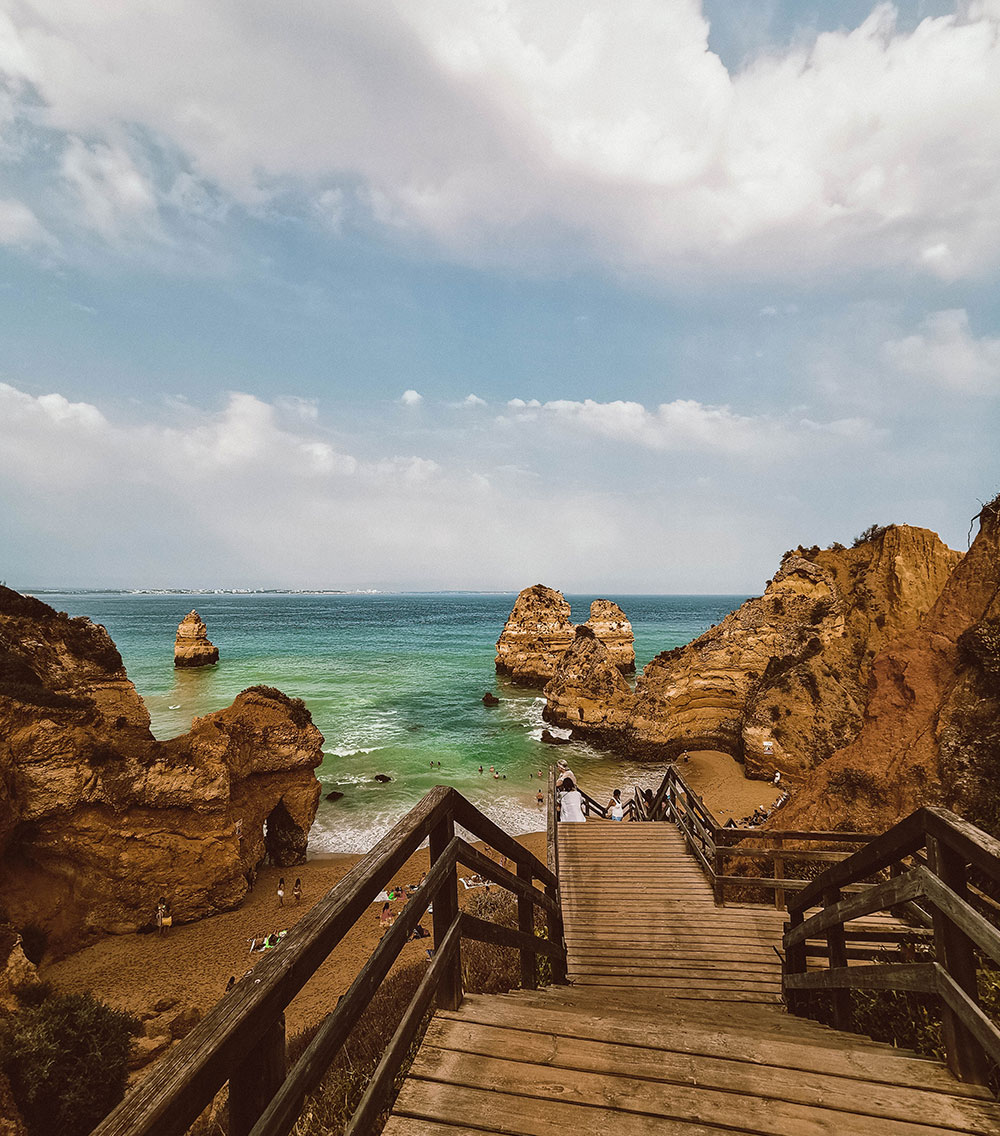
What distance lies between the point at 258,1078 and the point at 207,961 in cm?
1659

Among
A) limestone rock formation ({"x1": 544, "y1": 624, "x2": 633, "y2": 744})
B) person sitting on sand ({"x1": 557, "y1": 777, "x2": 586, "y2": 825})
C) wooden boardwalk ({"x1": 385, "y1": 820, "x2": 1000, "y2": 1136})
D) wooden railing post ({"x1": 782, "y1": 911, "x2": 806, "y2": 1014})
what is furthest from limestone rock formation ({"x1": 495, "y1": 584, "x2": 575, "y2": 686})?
wooden boardwalk ({"x1": 385, "y1": 820, "x2": 1000, "y2": 1136})

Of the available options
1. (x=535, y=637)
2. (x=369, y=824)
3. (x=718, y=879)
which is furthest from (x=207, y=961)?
(x=535, y=637)

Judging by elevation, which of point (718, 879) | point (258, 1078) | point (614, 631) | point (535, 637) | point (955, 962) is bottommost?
point (535, 637)

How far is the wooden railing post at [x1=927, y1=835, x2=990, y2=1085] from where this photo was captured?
8.60 ft

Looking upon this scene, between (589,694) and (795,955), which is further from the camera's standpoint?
(589,694)

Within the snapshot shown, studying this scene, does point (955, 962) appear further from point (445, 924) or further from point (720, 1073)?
point (445, 924)

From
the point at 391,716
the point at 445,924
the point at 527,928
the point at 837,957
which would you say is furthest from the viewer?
the point at 391,716

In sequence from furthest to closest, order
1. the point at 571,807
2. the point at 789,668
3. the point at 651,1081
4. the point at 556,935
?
the point at 789,668
the point at 571,807
the point at 556,935
the point at 651,1081

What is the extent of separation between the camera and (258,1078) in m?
1.53

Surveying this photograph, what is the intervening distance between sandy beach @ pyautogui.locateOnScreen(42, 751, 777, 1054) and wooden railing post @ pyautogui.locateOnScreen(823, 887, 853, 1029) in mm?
10042

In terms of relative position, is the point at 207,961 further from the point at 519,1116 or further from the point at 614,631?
the point at 614,631

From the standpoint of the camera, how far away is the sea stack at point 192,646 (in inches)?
2633

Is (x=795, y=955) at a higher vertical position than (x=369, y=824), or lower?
higher

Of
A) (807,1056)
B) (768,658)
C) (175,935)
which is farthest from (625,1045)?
(768,658)
